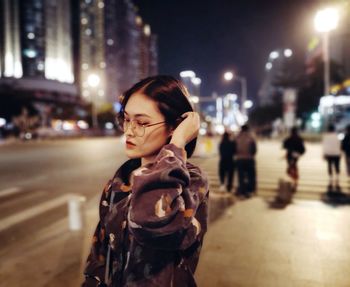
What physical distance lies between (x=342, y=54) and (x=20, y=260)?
76.7 meters

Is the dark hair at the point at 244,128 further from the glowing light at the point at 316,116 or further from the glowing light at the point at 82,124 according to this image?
the glowing light at the point at 82,124

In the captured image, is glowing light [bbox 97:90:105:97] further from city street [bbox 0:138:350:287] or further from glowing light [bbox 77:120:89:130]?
city street [bbox 0:138:350:287]

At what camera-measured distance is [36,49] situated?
101 m

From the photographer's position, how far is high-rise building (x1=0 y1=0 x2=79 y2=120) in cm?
9431

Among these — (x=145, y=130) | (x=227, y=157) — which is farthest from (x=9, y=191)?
(x=145, y=130)

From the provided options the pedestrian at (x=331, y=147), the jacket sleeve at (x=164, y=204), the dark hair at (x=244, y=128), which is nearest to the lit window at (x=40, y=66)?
the dark hair at (x=244, y=128)

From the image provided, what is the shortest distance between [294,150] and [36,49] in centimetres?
10455

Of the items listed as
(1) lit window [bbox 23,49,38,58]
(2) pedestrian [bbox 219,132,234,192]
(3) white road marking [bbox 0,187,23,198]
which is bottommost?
(3) white road marking [bbox 0,187,23,198]

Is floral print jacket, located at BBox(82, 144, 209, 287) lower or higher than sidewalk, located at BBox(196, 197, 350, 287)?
higher

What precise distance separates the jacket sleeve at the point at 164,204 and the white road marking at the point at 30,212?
21.0 ft

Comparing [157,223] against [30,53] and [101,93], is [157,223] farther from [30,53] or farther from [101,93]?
[101,93]

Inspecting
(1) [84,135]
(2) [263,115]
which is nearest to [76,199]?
(1) [84,135]

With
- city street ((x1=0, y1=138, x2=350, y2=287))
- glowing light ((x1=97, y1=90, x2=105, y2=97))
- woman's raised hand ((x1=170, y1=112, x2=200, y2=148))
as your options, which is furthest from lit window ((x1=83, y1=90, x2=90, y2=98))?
woman's raised hand ((x1=170, y1=112, x2=200, y2=148))

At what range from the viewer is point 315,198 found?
9008 mm
